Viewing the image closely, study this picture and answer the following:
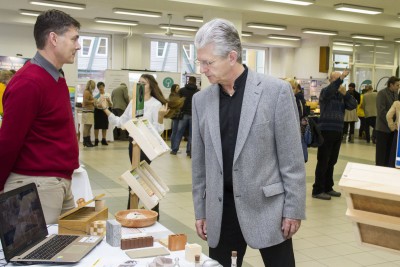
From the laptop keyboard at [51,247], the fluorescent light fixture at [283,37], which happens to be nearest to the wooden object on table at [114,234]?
the laptop keyboard at [51,247]

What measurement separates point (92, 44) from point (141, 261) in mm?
15496

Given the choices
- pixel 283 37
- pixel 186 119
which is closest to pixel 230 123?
pixel 186 119

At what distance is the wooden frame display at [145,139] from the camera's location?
10.00 ft

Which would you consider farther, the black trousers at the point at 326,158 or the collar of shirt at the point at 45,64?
the black trousers at the point at 326,158

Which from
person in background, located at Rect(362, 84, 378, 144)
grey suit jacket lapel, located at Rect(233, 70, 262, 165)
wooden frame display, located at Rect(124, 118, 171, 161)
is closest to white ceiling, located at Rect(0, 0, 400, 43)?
person in background, located at Rect(362, 84, 378, 144)

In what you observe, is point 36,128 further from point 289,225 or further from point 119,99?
point 119,99

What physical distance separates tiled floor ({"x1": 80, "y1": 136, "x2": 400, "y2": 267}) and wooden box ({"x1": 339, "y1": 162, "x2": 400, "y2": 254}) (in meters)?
0.94

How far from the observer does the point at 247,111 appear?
2.01 metres

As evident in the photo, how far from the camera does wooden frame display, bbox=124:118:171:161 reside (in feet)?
10.00

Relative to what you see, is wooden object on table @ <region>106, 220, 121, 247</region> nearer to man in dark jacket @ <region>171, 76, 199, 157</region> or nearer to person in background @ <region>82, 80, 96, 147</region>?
man in dark jacket @ <region>171, 76, 199, 157</region>

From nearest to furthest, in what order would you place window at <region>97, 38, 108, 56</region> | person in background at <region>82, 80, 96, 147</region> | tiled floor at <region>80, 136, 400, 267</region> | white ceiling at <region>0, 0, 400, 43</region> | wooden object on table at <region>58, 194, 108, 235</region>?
1. wooden object on table at <region>58, 194, 108, 235</region>
2. tiled floor at <region>80, 136, 400, 267</region>
3. white ceiling at <region>0, 0, 400, 43</region>
4. person in background at <region>82, 80, 96, 147</region>
5. window at <region>97, 38, 108, 56</region>

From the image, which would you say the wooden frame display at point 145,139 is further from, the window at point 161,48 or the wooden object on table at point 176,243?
the window at point 161,48

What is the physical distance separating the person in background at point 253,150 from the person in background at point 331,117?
3865 mm

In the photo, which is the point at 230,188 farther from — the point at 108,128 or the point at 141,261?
the point at 108,128
